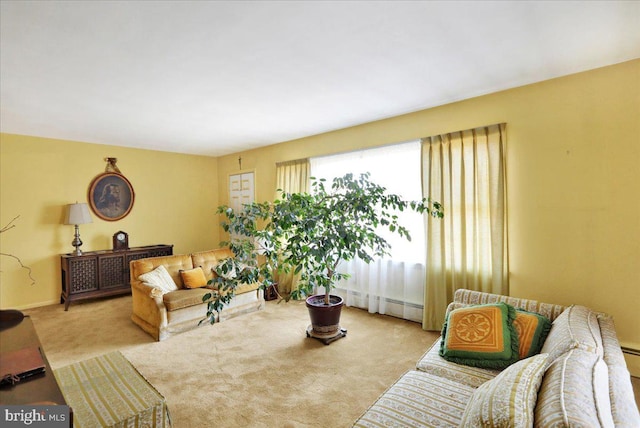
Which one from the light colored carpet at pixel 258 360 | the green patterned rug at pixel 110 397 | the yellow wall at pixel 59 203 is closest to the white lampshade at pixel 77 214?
the yellow wall at pixel 59 203

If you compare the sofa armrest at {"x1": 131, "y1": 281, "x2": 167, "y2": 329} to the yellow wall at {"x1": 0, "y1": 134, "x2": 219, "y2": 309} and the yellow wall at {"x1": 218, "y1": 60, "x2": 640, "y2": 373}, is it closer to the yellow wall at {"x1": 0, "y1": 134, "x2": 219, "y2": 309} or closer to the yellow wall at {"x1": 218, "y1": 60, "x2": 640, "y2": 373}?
the yellow wall at {"x1": 0, "y1": 134, "x2": 219, "y2": 309}

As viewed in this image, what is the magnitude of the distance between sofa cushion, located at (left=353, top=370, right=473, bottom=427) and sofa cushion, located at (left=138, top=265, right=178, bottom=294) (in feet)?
9.06

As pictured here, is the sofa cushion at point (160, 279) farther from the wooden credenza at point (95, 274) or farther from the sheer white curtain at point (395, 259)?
the sheer white curtain at point (395, 259)

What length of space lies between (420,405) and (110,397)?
64.0 inches

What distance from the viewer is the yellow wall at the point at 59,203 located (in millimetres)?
4199

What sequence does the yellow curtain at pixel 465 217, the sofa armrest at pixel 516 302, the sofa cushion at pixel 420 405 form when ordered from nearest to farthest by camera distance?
1. the sofa cushion at pixel 420 405
2. the sofa armrest at pixel 516 302
3. the yellow curtain at pixel 465 217

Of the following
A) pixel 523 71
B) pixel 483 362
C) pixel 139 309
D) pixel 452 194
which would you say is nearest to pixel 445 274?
pixel 452 194

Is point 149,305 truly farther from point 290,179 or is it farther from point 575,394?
point 575,394

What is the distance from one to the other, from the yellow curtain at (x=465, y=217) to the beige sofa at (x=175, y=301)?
7.37 feet

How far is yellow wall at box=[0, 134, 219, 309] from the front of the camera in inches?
165

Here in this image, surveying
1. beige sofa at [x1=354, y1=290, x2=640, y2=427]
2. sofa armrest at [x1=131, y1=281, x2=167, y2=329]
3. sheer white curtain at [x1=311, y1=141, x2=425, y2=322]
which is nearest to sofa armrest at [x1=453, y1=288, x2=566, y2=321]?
beige sofa at [x1=354, y1=290, x2=640, y2=427]

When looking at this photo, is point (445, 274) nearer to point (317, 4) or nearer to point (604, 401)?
point (604, 401)

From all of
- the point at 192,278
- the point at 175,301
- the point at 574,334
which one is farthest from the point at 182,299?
the point at 574,334

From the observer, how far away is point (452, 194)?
3.22 meters
